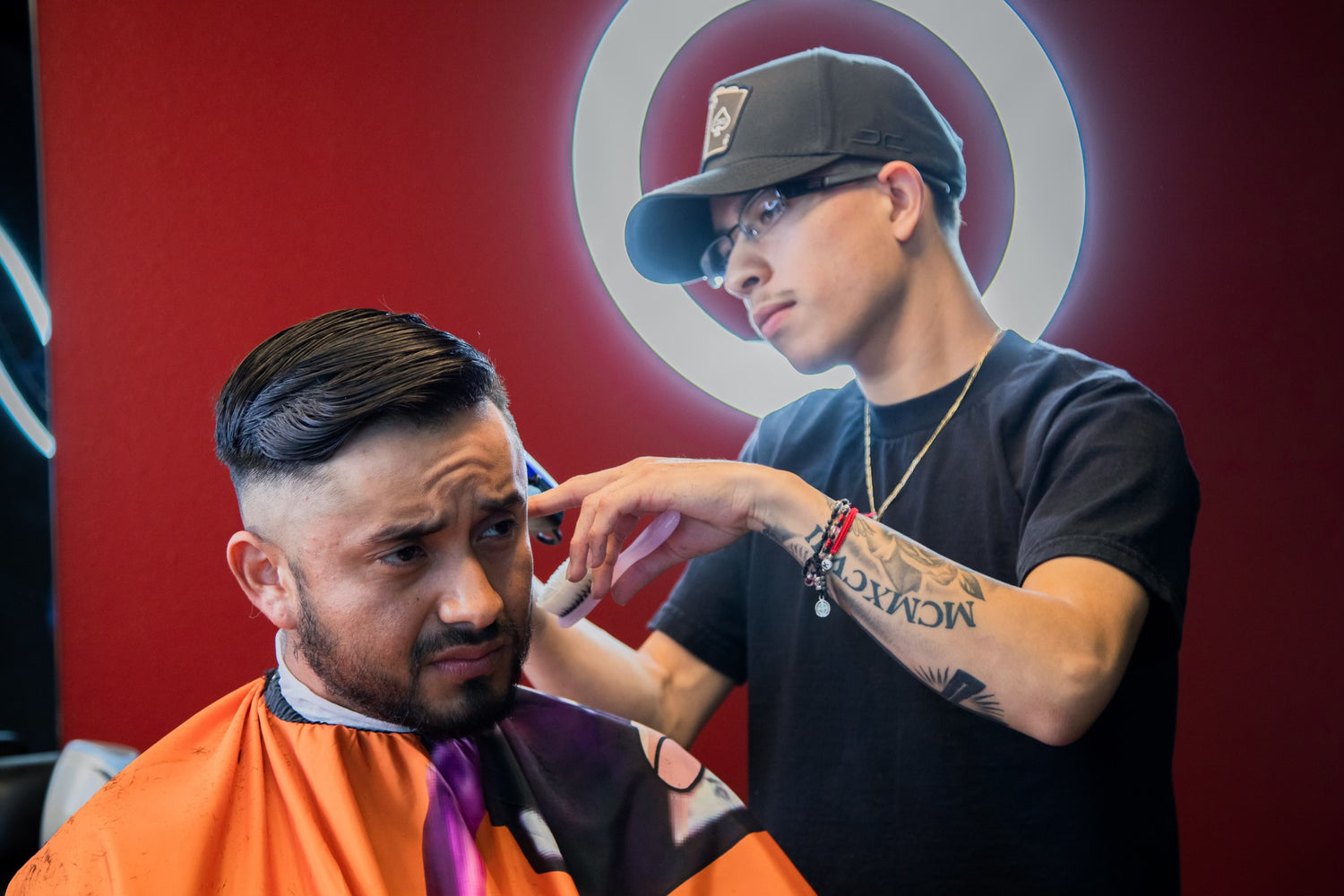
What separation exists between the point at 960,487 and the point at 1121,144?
1.45m

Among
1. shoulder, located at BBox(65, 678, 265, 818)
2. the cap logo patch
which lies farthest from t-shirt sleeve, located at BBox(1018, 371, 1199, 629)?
shoulder, located at BBox(65, 678, 265, 818)

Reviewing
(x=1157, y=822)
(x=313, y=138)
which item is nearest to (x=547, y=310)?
(x=313, y=138)

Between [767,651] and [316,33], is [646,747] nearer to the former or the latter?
[767,651]

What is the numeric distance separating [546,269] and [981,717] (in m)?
1.43

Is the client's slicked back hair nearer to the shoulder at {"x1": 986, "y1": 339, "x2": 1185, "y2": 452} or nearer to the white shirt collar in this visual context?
the white shirt collar

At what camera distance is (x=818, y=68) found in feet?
5.31

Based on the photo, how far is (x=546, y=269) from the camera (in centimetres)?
236

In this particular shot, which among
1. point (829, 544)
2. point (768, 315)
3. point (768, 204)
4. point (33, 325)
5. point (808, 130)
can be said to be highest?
point (808, 130)

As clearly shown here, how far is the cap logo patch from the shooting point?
1.65 metres

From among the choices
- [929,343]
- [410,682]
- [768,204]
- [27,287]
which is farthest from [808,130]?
[27,287]

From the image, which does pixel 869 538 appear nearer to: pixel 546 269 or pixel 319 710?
pixel 319 710

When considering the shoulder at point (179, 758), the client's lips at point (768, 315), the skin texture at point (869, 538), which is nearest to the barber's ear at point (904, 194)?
the skin texture at point (869, 538)

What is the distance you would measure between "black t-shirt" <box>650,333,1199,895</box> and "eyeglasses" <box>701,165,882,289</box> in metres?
0.37

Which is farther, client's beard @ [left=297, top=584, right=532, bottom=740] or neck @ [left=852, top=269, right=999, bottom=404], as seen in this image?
neck @ [left=852, top=269, right=999, bottom=404]
